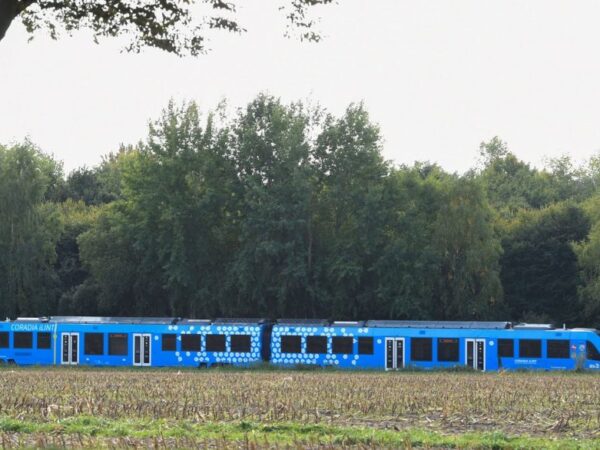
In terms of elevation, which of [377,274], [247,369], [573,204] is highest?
[573,204]

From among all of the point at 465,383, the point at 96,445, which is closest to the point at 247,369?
Answer: the point at 465,383

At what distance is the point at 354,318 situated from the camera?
68.3 meters

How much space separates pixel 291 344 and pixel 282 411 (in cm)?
3109

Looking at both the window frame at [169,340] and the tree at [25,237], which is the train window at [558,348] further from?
the tree at [25,237]

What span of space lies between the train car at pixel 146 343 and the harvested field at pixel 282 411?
17146mm

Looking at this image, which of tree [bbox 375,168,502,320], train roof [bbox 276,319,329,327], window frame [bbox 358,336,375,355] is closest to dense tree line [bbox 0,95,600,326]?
tree [bbox 375,168,502,320]

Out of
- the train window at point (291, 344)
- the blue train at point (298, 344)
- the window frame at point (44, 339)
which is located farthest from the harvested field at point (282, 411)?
the window frame at point (44, 339)

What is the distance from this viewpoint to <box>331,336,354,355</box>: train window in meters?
54.2

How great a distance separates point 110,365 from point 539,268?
2988cm

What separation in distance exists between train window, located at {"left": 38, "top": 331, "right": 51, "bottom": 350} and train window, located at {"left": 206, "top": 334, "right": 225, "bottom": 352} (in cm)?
841

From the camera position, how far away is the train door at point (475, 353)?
52.8 meters

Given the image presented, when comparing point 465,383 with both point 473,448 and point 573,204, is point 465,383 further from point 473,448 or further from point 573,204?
point 573,204

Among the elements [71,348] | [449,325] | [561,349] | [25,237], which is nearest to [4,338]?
[71,348]

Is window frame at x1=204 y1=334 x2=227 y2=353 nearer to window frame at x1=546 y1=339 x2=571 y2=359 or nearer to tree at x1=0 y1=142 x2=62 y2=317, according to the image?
window frame at x1=546 y1=339 x2=571 y2=359
